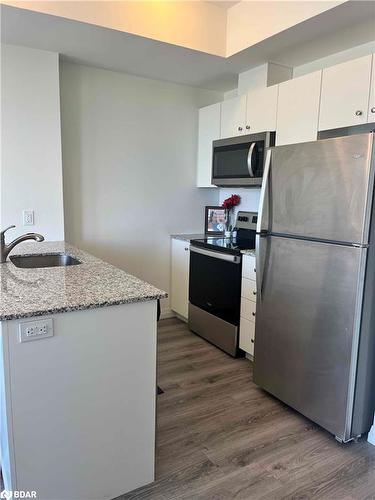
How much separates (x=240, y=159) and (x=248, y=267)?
941 mm

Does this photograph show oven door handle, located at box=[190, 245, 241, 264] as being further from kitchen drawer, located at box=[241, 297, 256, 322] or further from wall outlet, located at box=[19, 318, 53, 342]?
wall outlet, located at box=[19, 318, 53, 342]

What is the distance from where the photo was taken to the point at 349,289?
6.32ft

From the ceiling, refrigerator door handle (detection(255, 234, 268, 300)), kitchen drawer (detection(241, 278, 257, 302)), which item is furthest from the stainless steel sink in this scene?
the ceiling

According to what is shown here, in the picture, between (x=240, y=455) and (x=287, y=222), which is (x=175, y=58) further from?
(x=240, y=455)

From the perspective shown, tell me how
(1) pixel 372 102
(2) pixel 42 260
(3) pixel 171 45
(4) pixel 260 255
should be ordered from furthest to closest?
(3) pixel 171 45, (2) pixel 42 260, (4) pixel 260 255, (1) pixel 372 102

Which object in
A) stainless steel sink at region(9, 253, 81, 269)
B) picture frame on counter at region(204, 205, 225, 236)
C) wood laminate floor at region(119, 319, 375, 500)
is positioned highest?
picture frame on counter at region(204, 205, 225, 236)

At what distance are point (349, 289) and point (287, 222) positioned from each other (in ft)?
1.76

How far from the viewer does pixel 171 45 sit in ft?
8.64

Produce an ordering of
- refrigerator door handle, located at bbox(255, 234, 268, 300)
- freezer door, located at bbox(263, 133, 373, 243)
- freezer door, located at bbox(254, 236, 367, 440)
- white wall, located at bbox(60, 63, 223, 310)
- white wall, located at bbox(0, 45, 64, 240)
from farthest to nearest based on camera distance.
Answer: white wall, located at bbox(60, 63, 223, 310), white wall, located at bbox(0, 45, 64, 240), refrigerator door handle, located at bbox(255, 234, 268, 300), freezer door, located at bbox(254, 236, 367, 440), freezer door, located at bbox(263, 133, 373, 243)

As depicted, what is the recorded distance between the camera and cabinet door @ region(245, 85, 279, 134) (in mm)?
2822

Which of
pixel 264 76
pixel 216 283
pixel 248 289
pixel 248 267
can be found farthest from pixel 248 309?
pixel 264 76

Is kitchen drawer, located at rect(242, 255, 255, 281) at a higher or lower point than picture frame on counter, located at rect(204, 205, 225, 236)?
lower

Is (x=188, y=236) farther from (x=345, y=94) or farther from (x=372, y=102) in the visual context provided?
(x=372, y=102)

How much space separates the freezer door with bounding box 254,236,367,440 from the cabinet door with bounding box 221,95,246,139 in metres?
1.32
